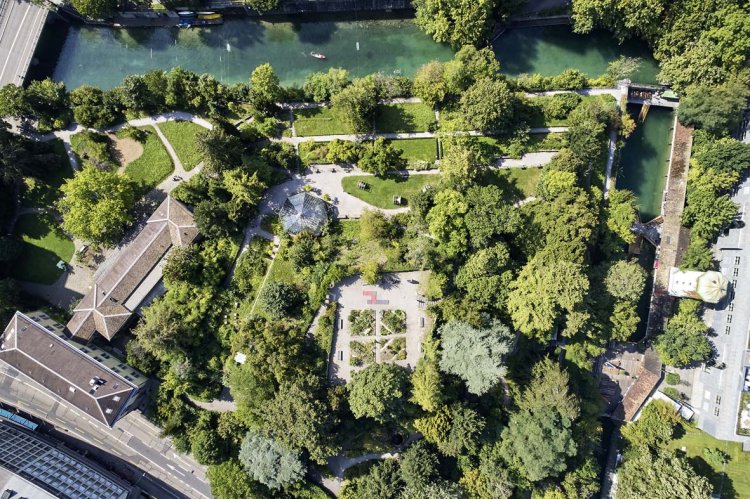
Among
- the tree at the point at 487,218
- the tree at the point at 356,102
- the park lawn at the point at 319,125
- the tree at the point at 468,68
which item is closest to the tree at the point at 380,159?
the tree at the point at 356,102

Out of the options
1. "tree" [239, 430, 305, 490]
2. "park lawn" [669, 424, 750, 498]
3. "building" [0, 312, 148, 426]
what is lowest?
"park lawn" [669, 424, 750, 498]

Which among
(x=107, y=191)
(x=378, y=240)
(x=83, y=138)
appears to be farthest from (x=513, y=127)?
(x=83, y=138)

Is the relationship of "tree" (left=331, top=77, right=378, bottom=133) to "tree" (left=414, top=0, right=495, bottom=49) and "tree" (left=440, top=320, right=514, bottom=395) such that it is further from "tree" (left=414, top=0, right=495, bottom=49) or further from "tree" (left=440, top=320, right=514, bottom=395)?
"tree" (left=440, top=320, right=514, bottom=395)

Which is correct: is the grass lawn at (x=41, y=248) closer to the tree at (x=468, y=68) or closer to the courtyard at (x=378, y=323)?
the courtyard at (x=378, y=323)

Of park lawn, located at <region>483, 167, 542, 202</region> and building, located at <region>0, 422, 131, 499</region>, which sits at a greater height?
park lawn, located at <region>483, 167, 542, 202</region>

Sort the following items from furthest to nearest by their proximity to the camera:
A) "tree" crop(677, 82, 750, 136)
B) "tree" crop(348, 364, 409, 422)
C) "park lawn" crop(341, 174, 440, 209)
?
1. "park lawn" crop(341, 174, 440, 209)
2. "tree" crop(677, 82, 750, 136)
3. "tree" crop(348, 364, 409, 422)

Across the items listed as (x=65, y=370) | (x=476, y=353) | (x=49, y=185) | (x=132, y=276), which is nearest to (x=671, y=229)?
(x=476, y=353)

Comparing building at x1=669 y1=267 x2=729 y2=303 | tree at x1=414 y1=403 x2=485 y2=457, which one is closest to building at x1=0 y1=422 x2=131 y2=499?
tree at x1=414 y1=403 x2=485 y2=457
